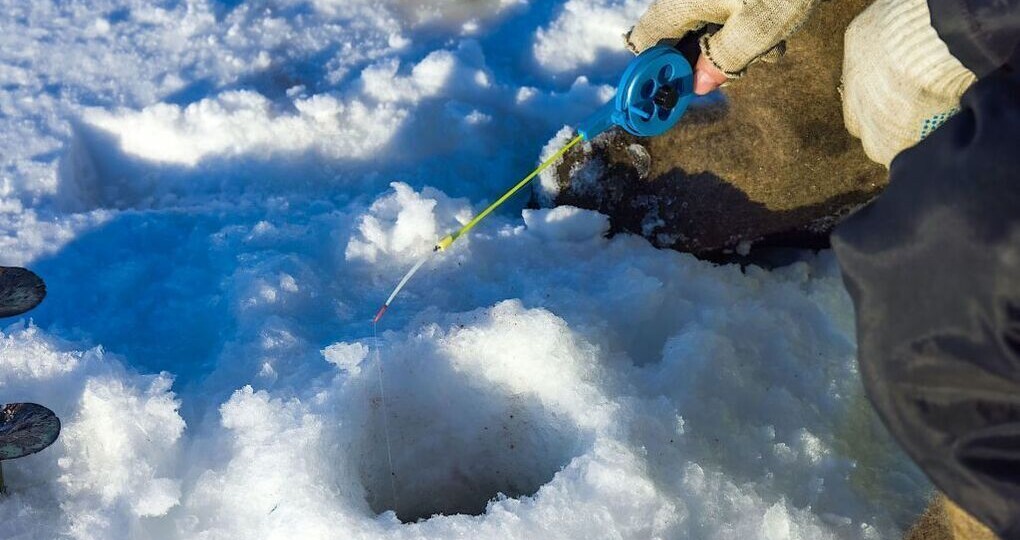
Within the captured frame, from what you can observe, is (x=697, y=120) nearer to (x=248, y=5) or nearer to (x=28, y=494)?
(x=248, y=5)

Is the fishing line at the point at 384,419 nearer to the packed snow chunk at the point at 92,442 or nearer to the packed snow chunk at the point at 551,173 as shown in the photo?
the packed snow chunk at the point at 92,442

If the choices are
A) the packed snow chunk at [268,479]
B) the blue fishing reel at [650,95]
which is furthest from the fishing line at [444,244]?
the packed snow chunk at [268,479]

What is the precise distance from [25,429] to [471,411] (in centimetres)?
112

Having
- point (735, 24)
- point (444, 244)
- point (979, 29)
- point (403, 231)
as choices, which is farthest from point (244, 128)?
point (979, 29)

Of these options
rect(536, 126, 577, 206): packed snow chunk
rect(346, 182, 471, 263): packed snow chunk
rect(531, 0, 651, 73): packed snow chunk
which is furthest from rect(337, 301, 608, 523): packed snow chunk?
rect(531, 0, 651, 73): packed snow chunk

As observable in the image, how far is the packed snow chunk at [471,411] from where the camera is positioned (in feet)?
6.70

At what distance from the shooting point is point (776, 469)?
1989mm

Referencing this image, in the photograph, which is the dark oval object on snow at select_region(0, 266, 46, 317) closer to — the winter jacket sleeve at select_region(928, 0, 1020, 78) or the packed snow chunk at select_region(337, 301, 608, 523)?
the packed snow chunk at select_region(337, 301, 608, 523)

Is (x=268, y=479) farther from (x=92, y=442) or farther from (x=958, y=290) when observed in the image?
(x=958, y=290)

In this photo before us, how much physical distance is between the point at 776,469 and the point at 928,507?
38 centimetres

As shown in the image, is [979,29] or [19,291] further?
[19,291]

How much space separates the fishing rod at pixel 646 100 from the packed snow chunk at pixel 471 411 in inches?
8.4

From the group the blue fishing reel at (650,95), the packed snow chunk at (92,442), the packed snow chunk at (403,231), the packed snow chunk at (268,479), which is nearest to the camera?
the packed snow chunk at (268,479)

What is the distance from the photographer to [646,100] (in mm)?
2260
